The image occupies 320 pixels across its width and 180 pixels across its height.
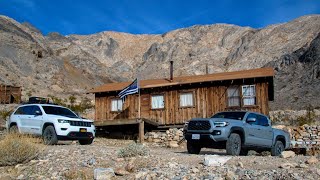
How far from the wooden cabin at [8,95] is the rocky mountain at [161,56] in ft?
25.4

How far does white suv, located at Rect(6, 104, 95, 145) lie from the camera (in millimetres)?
15789

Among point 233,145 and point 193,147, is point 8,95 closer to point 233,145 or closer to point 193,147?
point 193,147

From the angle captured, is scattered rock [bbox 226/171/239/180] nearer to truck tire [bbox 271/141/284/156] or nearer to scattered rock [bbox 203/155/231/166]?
scattered rock [bbox 203/155/231/166]

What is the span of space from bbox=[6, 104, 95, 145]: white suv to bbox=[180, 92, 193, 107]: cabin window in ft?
33.0

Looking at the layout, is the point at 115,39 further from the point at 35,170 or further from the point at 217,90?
the point at 35,170

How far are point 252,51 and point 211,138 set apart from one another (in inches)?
3388

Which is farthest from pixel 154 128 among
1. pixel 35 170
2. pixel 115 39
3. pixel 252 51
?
pixel 115 39

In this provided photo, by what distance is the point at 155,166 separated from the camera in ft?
35.5

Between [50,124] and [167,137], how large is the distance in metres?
10.9

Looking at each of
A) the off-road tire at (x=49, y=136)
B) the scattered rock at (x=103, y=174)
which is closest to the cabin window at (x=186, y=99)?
the off-road tire at (x=49, y=136)

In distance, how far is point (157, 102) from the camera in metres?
27.3

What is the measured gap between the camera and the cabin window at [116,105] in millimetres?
28680

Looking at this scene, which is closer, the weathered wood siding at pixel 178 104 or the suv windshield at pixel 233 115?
the suv windshield at pixel 233 115

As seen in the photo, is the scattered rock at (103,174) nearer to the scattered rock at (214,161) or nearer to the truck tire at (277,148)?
the scattered rock at (214,161)
